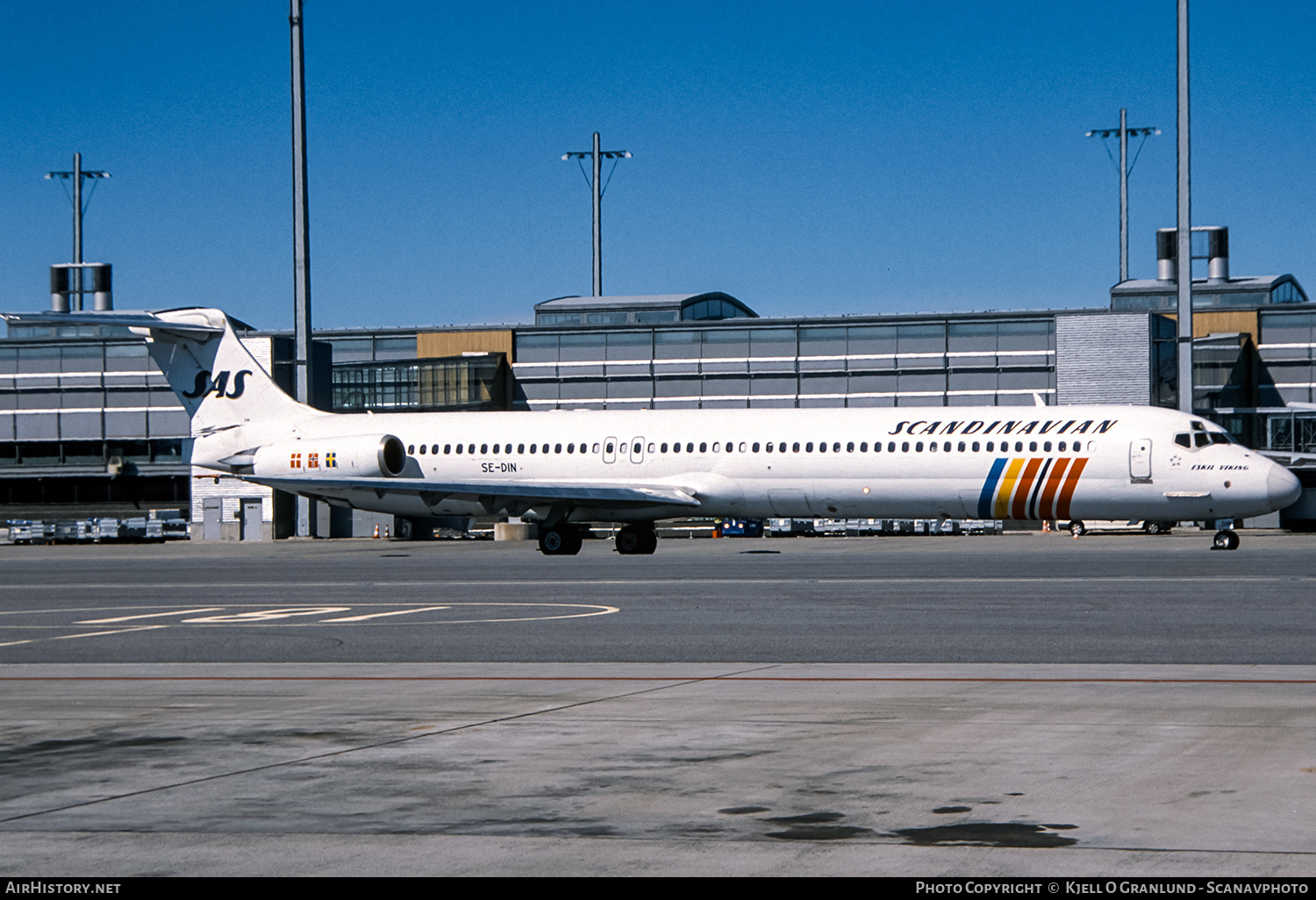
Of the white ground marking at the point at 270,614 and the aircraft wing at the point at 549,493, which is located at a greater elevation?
the aircraft wing at the point at 549,493

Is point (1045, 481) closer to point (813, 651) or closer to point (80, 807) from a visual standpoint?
point (813, 651)

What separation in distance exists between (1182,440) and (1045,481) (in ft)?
11.0

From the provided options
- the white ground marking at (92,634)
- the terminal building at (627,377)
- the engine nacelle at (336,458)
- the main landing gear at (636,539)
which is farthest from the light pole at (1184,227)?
the white ground marking at (92,634)

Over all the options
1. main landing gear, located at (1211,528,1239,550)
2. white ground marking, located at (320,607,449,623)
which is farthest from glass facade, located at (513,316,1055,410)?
white ground marking, located at (320,607,449,623)

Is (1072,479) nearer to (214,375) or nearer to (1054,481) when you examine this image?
(1054,481)

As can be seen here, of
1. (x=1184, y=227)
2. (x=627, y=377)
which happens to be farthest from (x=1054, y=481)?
(x=627, y=377)

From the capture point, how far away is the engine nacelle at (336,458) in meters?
41.6

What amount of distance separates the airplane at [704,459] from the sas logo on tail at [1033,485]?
0.14ft

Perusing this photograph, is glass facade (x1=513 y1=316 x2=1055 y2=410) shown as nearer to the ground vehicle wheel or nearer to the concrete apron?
the ground vehicle wheel

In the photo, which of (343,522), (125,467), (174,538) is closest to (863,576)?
(343,522)

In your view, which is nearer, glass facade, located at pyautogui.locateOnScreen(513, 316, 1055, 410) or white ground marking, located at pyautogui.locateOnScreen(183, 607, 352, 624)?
white ground marking, located at pyautogui.locateOnScreen(183, 607, 352, 624)

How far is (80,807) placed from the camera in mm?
7738

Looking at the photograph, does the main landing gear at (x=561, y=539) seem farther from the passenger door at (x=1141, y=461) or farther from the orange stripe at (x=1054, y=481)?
the passenger door at (x=1141, y=461)

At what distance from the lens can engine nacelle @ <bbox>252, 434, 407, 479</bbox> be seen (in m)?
41.6
